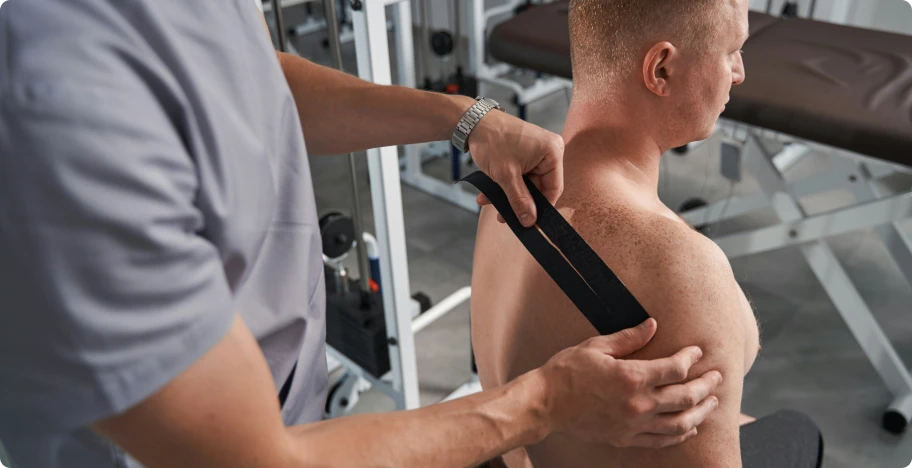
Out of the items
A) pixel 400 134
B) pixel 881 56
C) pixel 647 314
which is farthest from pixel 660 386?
pixel 881 56

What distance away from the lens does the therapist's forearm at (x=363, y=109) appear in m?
1.00

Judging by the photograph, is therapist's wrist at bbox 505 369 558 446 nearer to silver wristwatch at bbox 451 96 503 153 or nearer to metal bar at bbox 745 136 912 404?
silver wristwatch at bbox 451 96 503 153

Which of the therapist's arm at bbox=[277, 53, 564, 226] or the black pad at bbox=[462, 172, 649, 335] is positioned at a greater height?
the therapist's arm at bbox=[277, 53, 564, 226]

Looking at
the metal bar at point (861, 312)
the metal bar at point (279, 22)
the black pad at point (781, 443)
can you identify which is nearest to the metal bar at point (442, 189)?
the metal bar at point (861, 312)

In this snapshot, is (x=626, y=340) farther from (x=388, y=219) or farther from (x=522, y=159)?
(x=388, y=219)

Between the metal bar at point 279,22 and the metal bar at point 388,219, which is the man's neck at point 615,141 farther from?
the metal bar at point 279,22

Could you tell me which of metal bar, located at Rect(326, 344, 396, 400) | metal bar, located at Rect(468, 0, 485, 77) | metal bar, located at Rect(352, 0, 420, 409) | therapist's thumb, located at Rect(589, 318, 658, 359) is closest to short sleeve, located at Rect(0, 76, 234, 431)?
therapist's thumb, located at Rect(589, 318, 658, 359)

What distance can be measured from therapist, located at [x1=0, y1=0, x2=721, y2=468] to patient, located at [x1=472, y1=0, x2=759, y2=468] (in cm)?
14

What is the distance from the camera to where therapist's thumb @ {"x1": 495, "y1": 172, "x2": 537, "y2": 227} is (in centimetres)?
90

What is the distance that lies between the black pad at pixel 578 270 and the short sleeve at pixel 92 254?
46 cm

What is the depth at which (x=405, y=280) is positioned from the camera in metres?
1.74

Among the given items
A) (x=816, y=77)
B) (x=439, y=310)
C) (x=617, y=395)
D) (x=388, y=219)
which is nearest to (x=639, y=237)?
(x=617, y=395)

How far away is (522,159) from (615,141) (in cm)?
25

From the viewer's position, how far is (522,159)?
2.99 feet
